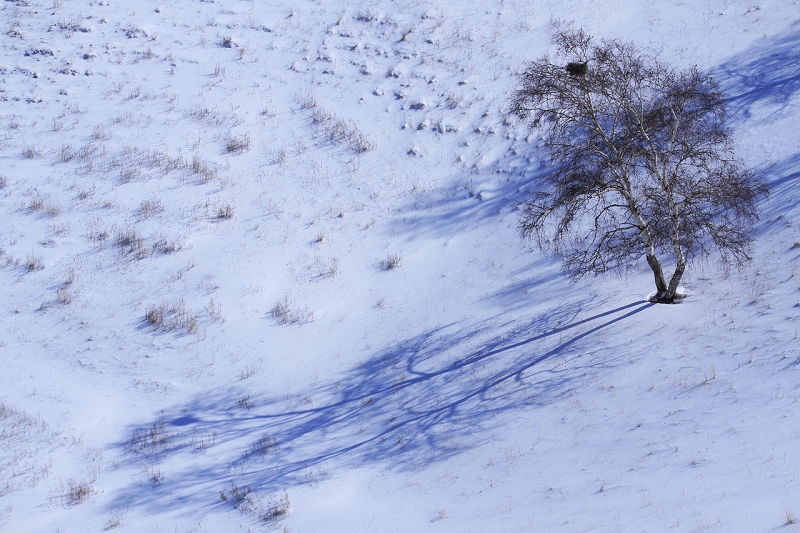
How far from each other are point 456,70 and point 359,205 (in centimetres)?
674

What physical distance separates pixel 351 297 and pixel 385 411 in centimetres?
407

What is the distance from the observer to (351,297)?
17422 mm

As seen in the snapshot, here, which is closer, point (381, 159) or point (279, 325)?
point (279, 325)

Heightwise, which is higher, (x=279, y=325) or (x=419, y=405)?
(x=279, y=325)

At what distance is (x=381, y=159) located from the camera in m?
21.2

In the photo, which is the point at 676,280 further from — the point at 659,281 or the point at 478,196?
the point at 478,196

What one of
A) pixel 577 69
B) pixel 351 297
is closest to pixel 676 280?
pixel 577 69

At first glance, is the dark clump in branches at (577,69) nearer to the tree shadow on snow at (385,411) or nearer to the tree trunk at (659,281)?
the tree trunk at (659,281)

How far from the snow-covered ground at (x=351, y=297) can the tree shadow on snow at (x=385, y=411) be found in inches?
2.4

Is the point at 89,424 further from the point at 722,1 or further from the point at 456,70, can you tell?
the point at 722,1

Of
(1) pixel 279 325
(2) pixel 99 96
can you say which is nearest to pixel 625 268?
(1) pixel 279 325

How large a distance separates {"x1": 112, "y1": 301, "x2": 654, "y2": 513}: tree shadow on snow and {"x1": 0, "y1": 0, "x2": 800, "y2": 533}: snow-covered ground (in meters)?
0.06

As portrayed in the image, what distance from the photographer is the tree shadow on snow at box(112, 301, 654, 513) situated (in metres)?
12.8

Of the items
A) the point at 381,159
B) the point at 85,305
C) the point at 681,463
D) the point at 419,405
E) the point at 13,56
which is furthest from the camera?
the point at 13,56
